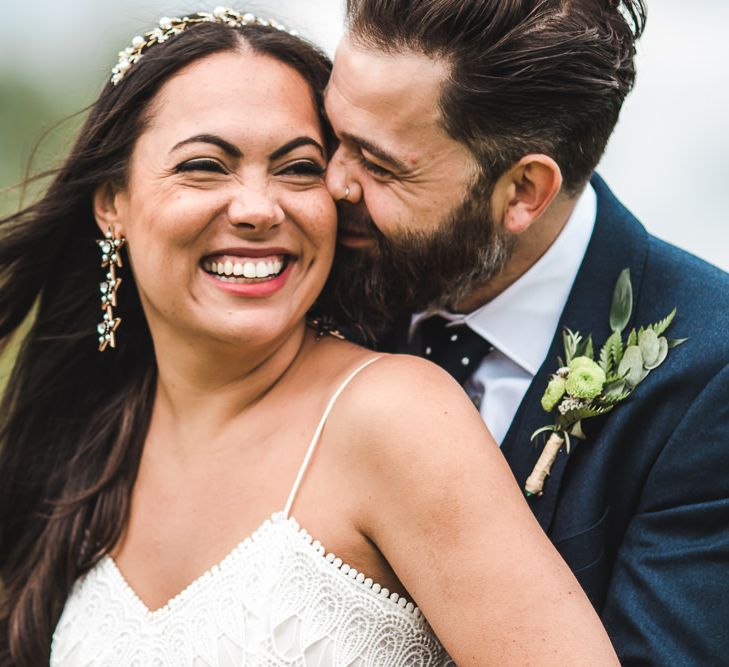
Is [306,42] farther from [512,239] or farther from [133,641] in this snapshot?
[133,641]

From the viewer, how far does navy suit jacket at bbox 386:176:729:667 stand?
9.34 ft

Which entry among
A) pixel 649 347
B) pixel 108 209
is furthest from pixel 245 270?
pixel 649 347

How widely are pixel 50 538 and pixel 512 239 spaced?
5.65 feet

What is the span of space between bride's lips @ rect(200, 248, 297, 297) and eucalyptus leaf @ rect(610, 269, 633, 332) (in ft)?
3.21

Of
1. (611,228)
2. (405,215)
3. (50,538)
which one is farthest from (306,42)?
(50,538)

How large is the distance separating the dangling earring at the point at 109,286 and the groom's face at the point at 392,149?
682 millimetres

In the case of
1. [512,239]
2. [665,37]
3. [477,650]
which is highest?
[665,37]

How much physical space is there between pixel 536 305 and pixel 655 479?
0.72m

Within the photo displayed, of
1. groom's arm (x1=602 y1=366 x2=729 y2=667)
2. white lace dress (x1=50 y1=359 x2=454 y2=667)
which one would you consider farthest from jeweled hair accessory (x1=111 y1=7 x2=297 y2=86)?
groom's arm (x1=602 y1=366 x2=729 y2=667)

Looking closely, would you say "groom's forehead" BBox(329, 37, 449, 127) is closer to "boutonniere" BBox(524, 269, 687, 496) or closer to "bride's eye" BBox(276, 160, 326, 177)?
"bride's eye" BBox(276, 160, 326, 177)

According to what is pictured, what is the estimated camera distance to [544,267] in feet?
11.5

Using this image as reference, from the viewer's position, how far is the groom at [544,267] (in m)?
2.94

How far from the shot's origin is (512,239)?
11.5ft

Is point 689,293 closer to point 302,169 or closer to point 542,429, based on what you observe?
point 542,429
